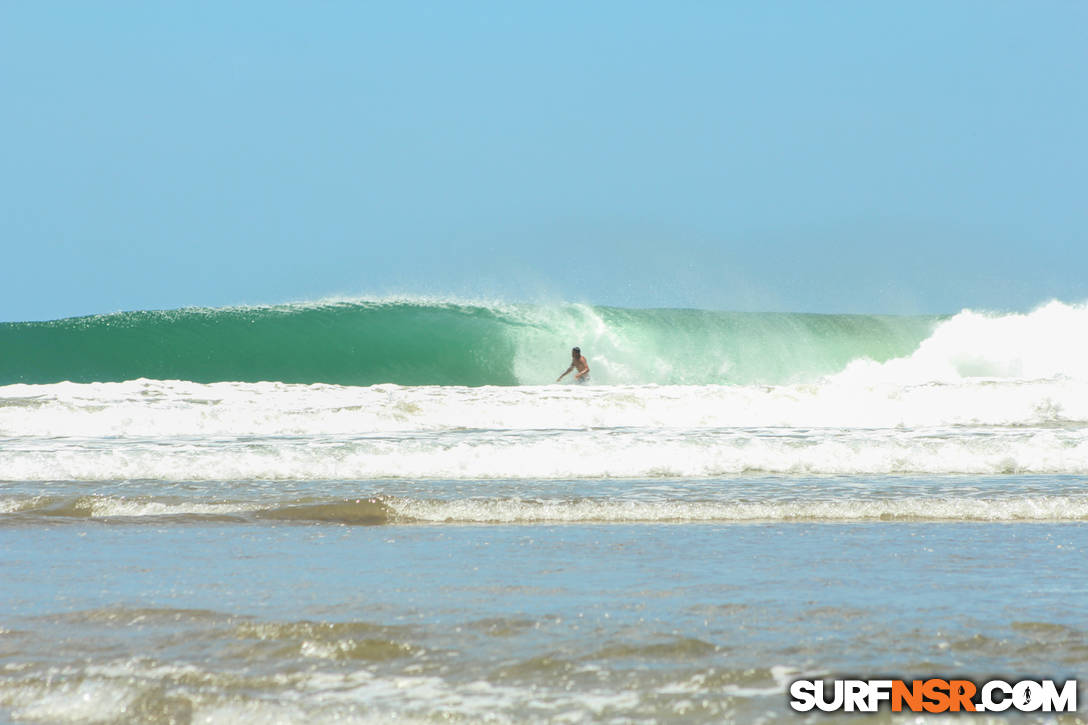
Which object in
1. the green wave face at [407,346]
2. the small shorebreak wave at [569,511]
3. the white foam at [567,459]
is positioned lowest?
the small shorebreak wave at [569,511]

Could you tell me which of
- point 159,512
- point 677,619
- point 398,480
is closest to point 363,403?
point 398,480

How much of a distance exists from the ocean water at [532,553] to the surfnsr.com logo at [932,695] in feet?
0.19

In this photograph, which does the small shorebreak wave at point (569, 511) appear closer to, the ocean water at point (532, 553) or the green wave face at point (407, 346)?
the ocean water at point (532, 553)

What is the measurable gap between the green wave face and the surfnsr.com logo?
16790 mm

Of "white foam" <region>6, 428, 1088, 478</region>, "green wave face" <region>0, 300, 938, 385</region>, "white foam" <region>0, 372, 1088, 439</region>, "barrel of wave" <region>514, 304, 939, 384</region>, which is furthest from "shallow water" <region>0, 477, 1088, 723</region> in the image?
"green wave face" <region>0, 300, 938, 385</region>

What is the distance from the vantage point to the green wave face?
64.6 feet

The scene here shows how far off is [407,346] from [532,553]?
17271 millimetres

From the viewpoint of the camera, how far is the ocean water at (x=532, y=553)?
2.10m

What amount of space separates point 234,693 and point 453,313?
1997 cm

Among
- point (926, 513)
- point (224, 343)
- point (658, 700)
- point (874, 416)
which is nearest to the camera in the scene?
point (658, 700)

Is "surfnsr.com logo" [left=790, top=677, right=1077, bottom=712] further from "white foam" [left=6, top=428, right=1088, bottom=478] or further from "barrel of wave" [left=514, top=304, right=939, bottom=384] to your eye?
"barrel of wave" [left=514, top=304, right=939, bottom=384]

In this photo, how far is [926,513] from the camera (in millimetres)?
4781

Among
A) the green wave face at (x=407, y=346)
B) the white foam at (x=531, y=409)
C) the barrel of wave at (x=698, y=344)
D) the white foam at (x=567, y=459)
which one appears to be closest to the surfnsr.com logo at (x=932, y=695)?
the white foam at (x=567, y=459)

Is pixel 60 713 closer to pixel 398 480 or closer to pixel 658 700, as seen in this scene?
pixel 658 700
